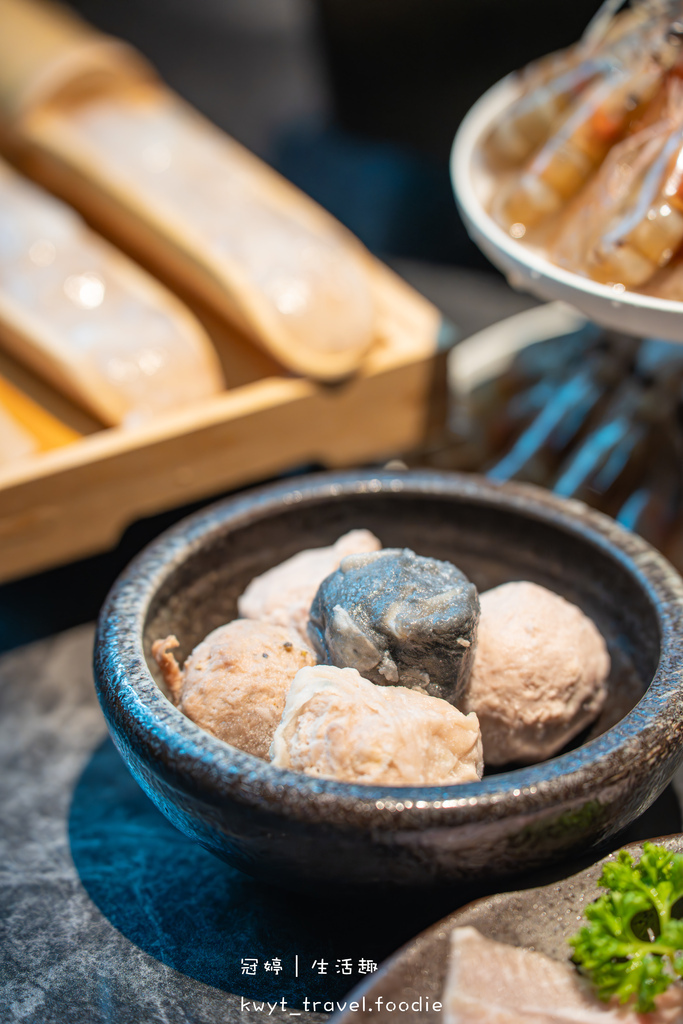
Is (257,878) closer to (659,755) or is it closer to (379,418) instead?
(659,755)

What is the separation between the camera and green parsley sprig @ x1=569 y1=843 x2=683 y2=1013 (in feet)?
1.83

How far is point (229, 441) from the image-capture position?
1123 mm

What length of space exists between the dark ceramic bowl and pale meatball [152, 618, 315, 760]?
0.03m

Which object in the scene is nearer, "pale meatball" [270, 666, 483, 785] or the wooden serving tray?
"pale meatball" [270, 666, 483, 785]

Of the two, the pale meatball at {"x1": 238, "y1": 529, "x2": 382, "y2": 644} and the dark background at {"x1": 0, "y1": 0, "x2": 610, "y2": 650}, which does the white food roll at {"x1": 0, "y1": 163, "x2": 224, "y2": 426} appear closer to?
the pale meatball at {"x1": 238, "y1": 529, "x2": 382, "y2": 644}

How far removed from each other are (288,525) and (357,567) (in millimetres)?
162

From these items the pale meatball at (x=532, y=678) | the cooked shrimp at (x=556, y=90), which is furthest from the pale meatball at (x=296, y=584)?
the cooked shrimp at (x=556, y=90)

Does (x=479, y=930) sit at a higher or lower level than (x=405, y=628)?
lower

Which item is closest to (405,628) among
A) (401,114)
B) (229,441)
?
(229,441)

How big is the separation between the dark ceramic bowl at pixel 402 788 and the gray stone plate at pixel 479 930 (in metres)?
0.03

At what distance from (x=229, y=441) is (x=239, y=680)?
50 cm

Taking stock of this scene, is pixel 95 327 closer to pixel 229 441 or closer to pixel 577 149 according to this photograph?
pixel 229 441

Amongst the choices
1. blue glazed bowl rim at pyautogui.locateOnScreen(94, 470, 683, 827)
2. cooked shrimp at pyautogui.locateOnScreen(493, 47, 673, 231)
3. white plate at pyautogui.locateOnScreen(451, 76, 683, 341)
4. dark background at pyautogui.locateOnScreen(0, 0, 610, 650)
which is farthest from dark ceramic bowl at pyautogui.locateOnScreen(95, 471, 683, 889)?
dark background at pyautogui.locateOnScreen(0, 0, 610, 650)

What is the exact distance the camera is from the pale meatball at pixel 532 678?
70cm
